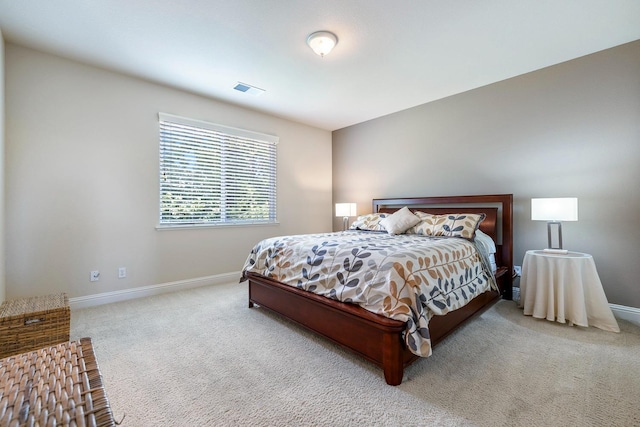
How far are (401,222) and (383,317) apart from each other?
1.88 meters

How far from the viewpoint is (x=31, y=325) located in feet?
6.39

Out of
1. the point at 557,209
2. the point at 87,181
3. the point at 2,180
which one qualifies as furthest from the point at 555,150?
the point at 2,180

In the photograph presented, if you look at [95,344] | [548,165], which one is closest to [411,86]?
[548,165]

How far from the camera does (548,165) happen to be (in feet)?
10.1

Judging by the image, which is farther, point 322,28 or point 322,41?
point 322,41

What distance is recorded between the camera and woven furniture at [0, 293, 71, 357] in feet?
6.15

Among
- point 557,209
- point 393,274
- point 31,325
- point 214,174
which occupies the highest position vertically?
point 214,174

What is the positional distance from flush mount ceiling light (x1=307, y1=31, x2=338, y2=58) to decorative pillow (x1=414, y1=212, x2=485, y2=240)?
7.09ft

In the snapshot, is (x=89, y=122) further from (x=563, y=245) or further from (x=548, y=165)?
(x=563, y=245)

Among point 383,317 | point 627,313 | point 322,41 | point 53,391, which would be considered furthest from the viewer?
point 627,313

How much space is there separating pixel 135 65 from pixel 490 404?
13.8ft

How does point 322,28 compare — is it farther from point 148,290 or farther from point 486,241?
point 148,290

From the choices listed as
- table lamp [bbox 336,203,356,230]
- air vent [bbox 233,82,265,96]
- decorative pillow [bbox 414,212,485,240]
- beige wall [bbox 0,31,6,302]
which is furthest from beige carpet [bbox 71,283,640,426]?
air vent [bbox 233,82,265,96]

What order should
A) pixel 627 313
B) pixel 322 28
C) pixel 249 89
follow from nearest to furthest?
pixel 322 28 → pixel 627 313 → pixel 249 89
